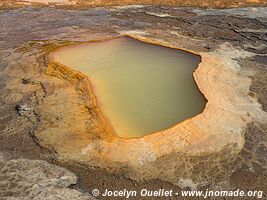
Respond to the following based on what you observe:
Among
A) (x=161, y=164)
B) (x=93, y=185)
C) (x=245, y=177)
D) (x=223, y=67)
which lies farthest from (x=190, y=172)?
(x=223, y=67)

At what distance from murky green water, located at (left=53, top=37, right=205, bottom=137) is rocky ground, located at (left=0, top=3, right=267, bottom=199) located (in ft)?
1.74

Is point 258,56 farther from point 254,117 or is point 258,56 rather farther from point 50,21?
point 50,21

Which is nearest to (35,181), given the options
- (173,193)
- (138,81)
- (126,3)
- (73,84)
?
(173,193)

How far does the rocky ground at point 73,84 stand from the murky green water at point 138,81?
529mm

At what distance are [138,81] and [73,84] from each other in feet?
4.35

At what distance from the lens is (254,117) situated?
5.83m

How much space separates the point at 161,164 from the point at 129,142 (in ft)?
2.09

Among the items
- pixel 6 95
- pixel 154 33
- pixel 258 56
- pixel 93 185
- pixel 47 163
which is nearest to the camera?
pixel 93 185

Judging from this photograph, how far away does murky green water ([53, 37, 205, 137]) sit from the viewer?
582cm

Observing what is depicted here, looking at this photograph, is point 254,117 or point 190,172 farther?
point 254,117

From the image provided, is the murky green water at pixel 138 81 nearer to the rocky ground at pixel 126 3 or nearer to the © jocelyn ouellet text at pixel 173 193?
the © jocelyn ouellet text at pixel 173 193

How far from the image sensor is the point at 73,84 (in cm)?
680

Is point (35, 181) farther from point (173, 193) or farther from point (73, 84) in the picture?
point (73, 84)

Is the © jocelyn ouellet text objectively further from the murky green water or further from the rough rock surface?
the murky green water
